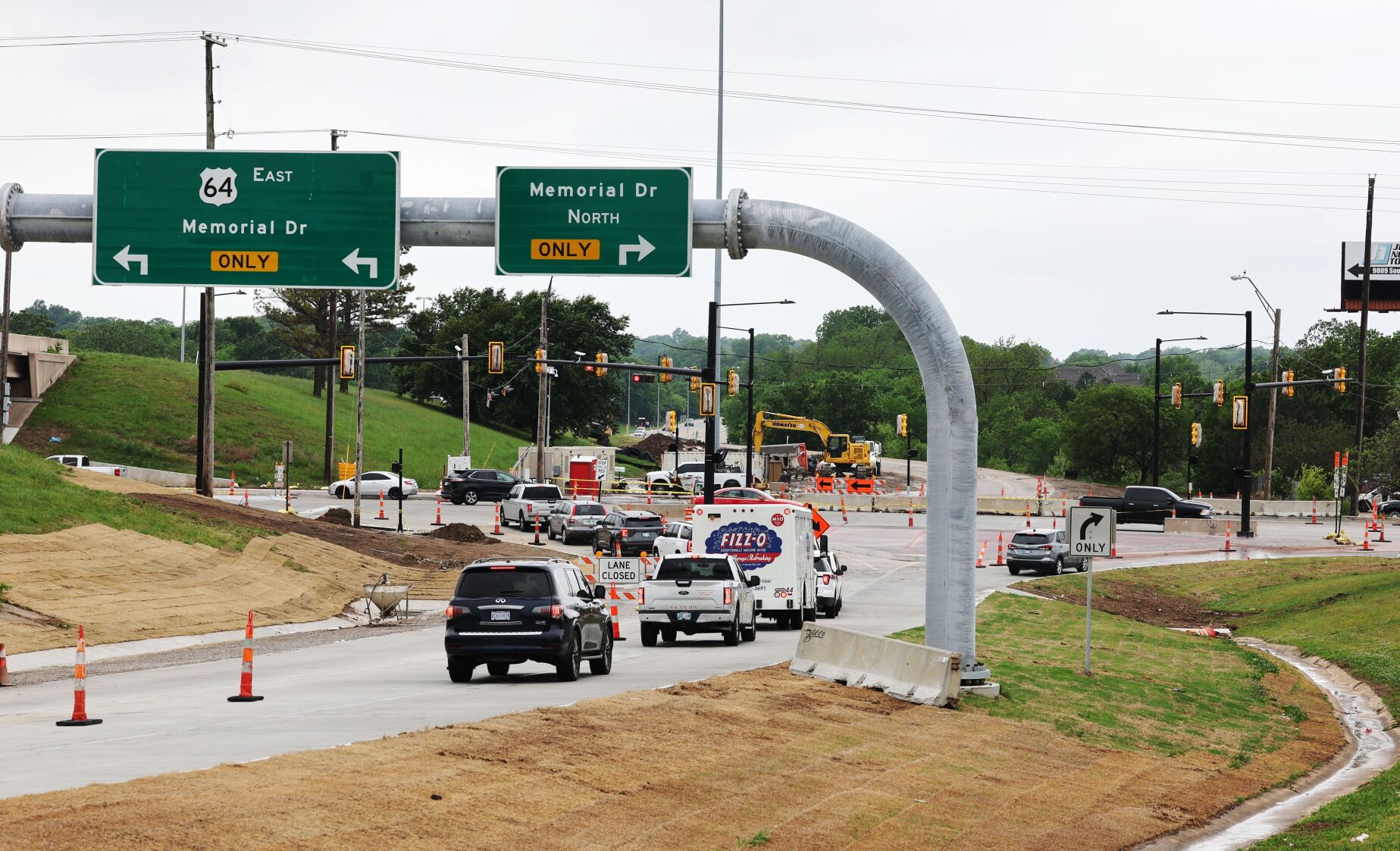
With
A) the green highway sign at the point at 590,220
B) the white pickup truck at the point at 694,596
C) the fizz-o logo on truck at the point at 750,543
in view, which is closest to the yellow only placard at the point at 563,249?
the green highway sign at the point at 590,220

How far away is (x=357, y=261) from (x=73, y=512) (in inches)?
789

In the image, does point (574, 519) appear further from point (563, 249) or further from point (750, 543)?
point (563, 249)

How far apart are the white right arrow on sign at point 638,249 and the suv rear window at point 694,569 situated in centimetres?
1006

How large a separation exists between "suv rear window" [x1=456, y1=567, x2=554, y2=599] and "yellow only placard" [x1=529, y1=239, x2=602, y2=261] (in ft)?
15.7

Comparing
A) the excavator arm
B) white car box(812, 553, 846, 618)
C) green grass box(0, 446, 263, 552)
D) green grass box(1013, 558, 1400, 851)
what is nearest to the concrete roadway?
white car box(812, 553, 846, 618)

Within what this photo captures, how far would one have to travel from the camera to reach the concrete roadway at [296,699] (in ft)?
48.0

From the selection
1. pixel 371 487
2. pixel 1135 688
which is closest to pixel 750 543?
pixel 1135 688

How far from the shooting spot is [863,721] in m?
17.9

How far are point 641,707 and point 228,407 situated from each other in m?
86.9

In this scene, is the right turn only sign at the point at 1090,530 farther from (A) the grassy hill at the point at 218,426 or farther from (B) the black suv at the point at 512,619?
(A) the grassy hill at the point at 218,426

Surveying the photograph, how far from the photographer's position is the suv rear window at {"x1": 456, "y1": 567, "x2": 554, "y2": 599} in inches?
870

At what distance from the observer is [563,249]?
20391 millimetres

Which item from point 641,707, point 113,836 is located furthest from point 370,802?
point 641,707

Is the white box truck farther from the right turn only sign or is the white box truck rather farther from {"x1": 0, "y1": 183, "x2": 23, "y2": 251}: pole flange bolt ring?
{"x1": 0, "y1": 183, "x2": 23, "y2": 251}: pole flange bolt ring
